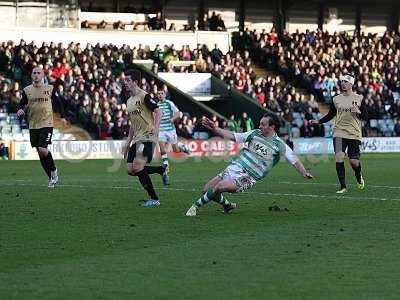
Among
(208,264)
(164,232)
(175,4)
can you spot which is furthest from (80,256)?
(175,4)

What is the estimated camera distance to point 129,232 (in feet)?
43.5

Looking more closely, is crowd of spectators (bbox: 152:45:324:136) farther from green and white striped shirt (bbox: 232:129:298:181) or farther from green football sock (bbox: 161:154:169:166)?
green and white striped shirt (bbox: 232:129:298:181)

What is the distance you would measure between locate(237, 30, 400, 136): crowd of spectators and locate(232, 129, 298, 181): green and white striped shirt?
32.3 m

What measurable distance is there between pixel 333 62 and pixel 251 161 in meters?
37.4

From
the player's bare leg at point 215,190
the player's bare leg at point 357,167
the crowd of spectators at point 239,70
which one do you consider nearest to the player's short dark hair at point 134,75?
the player's bare leg at point 215,190

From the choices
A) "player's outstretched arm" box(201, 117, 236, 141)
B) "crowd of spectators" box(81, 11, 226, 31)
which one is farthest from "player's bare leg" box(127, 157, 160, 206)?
"crowd of spectators" box(81, 11, 226, 31)

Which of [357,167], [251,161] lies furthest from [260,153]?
[357,167]

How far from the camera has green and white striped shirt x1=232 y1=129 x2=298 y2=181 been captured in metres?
15.1

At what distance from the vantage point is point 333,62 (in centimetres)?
5194

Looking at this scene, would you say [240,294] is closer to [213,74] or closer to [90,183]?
[90,183]

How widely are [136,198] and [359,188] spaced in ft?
16.3

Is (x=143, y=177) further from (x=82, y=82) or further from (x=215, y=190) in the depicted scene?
(x=82, y=82)

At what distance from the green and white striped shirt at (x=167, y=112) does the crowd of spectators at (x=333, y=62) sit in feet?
70.5

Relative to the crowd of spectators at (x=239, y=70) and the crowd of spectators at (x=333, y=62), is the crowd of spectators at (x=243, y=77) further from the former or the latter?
the crowd of spectators at (x=333, y=62)
